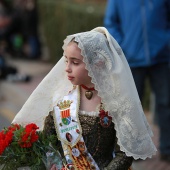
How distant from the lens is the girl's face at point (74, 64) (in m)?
3.39

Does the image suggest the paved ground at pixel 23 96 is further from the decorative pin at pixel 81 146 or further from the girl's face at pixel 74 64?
the girl's face at pixel 74 64

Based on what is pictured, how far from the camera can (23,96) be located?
33.1ft

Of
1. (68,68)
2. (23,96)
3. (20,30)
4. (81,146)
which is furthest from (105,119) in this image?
(20,30)

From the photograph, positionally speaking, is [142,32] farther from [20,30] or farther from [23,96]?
[20,30]

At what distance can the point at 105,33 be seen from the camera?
A: 11.4ft

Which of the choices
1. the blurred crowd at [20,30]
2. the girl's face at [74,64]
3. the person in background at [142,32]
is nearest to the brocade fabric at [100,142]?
the girl's face at [74,64]

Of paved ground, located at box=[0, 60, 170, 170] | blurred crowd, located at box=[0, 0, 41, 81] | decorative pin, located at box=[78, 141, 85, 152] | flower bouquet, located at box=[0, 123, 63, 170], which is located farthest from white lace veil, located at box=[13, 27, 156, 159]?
blurred crowd, located at box=[0, 0, 41, 81]

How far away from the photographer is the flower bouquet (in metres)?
3.39

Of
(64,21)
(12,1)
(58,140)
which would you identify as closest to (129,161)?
(58,140)

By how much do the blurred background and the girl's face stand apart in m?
2.94

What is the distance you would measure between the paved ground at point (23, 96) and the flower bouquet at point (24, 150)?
2849 mm

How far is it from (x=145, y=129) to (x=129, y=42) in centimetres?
251

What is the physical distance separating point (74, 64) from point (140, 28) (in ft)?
8.41

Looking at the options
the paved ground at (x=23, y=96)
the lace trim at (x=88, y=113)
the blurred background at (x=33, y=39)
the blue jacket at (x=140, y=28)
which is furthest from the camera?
the blurred background at (x=33, y=39)
